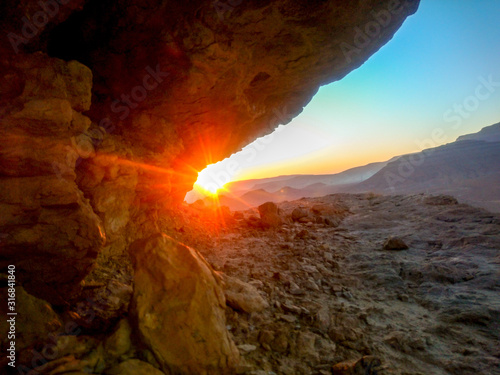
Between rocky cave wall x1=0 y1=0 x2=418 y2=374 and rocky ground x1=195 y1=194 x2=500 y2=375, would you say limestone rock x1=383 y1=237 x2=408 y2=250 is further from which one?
rocky cave wall x1=0 y1=0 x2=418 y2=374

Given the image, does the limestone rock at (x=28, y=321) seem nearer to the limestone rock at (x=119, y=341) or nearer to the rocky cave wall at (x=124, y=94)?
the rocky cave wall at (x=124, y=94)

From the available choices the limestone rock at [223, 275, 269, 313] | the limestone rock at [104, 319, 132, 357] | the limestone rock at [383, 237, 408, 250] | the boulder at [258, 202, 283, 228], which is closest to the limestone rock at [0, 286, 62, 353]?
the limestone rock at [104, 319, 132, 357]

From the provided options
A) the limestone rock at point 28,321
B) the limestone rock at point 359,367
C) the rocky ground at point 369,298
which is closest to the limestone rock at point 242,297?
the rocky ground at point 369,298

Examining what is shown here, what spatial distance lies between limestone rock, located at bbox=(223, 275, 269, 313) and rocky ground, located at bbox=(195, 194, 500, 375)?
21 millimetres

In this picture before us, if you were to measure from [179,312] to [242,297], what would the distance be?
5.74 feet

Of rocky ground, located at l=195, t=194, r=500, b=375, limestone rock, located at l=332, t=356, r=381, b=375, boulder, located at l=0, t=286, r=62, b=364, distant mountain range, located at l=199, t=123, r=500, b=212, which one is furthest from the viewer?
distant mountain range, located at l=199, t=123, r=500, b=212

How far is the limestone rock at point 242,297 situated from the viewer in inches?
169

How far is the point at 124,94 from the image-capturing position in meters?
6.30

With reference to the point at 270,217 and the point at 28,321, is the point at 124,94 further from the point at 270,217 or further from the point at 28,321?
the point at 270,217

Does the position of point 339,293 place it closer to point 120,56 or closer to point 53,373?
point 53,373

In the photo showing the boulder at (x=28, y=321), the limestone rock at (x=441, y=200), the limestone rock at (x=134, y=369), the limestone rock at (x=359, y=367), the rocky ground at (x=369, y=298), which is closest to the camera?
the limestone rock at (x=134, y=369)

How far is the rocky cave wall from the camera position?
3799mm

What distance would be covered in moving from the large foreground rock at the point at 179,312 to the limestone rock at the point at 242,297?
92 cm

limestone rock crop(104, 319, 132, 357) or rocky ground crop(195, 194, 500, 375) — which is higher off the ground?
limestone rock crop(104, 319, 132, 357)
